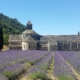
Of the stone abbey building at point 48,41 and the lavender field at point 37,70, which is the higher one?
the stone abbey building at point 48,41

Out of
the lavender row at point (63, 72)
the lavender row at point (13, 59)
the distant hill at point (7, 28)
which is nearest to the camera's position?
the lavender row at point (63, 72)

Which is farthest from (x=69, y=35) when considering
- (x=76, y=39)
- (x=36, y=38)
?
(x=36, y=38)

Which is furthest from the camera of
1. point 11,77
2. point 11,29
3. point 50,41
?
point 11,29

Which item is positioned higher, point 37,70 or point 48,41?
point 48,41

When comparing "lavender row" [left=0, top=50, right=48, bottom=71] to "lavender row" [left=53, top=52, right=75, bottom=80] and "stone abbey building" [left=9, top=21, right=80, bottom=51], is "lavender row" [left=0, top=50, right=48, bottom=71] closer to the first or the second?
"lavender row" [left=53, top=52, right=75, bottom=80]

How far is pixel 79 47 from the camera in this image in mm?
60375

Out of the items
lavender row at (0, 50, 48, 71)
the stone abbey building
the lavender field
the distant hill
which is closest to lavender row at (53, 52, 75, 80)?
the lavender field

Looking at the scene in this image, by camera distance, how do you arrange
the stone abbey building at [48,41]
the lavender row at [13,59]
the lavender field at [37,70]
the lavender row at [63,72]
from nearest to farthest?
the lavender row at [63,72]
the lavender field at [37,70]
the lavender row at [13,59]
the stone abbey building at [48,41]

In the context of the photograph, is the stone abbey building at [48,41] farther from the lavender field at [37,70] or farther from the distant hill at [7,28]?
the lavender field at [37,70]

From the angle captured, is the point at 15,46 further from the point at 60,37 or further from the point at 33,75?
the point at 33,75

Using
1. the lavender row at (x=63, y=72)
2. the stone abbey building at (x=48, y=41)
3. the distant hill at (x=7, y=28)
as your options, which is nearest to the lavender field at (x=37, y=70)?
the lavender row at (x=63, y=72)

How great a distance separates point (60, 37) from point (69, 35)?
9.15 ft

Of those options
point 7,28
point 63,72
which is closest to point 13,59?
point 63,72

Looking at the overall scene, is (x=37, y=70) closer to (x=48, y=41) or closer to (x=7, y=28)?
(x=48, y=41)
